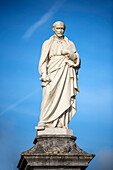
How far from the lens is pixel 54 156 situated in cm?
1182

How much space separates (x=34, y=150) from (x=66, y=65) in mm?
3764

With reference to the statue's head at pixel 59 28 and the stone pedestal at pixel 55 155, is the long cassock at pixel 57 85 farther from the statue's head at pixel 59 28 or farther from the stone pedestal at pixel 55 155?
the stone pedestal at pixel 55 155

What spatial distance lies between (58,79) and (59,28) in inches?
92.5

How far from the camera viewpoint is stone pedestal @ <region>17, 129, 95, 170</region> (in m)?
11.8

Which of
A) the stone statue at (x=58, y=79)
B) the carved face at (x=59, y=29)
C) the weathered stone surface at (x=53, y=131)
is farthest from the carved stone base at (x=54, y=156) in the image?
the carved face at (x=59, y=29)

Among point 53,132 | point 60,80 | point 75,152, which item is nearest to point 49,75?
point 60,80

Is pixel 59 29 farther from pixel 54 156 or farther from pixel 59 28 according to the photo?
pixel 54 156

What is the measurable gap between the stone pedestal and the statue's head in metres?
4.39

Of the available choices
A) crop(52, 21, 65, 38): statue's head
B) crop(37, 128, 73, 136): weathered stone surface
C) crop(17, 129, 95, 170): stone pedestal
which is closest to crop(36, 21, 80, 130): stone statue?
crop(52, 21, 65, 38): statue's head

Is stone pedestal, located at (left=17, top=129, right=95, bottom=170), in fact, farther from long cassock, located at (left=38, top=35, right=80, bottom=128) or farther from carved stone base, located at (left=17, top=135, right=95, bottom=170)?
long cassock, located at (left=38, top=35, right=80, bottom=128)

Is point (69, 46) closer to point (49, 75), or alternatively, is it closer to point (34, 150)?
point (49, 75)

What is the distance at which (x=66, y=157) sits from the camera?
11844 millimetres

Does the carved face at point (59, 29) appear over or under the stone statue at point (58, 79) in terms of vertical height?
over

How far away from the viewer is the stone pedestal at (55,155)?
11.8 m
